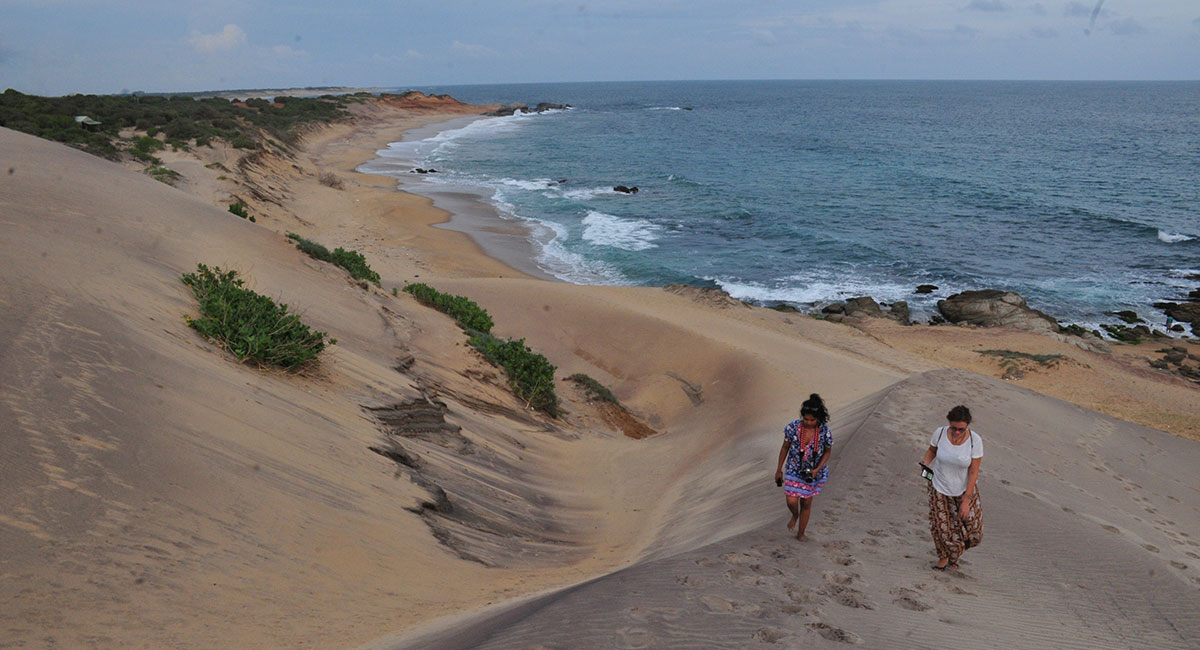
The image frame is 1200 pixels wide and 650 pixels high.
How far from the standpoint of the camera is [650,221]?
121ft

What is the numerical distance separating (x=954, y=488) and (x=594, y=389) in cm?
970

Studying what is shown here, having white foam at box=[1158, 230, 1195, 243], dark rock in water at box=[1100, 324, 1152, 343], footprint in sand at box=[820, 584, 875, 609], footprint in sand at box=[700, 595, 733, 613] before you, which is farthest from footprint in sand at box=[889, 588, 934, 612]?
white foam at box=[1158, 230, 1195, 243]

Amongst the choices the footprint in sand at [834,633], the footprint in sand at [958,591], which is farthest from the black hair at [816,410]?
the footprint in sand at [834,633]

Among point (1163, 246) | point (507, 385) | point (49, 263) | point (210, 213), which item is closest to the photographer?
point (49, 263)

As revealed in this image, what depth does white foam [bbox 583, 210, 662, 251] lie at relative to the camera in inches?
1260

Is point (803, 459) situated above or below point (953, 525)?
above

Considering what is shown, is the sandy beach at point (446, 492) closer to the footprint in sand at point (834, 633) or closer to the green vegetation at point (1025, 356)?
the footprint in sand at point (834, 633)

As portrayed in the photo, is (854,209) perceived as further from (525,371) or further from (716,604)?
(716,604)

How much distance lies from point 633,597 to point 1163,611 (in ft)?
13.0

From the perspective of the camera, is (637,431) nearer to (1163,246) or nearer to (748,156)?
(1163,246)

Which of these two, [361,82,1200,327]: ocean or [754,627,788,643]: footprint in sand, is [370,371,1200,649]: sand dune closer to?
[754,627,788,643]: footprint in sand

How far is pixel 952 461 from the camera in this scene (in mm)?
5508

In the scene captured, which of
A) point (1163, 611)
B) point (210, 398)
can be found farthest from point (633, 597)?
point (210, 398)

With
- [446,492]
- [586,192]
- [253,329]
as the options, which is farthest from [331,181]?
[446,492]
